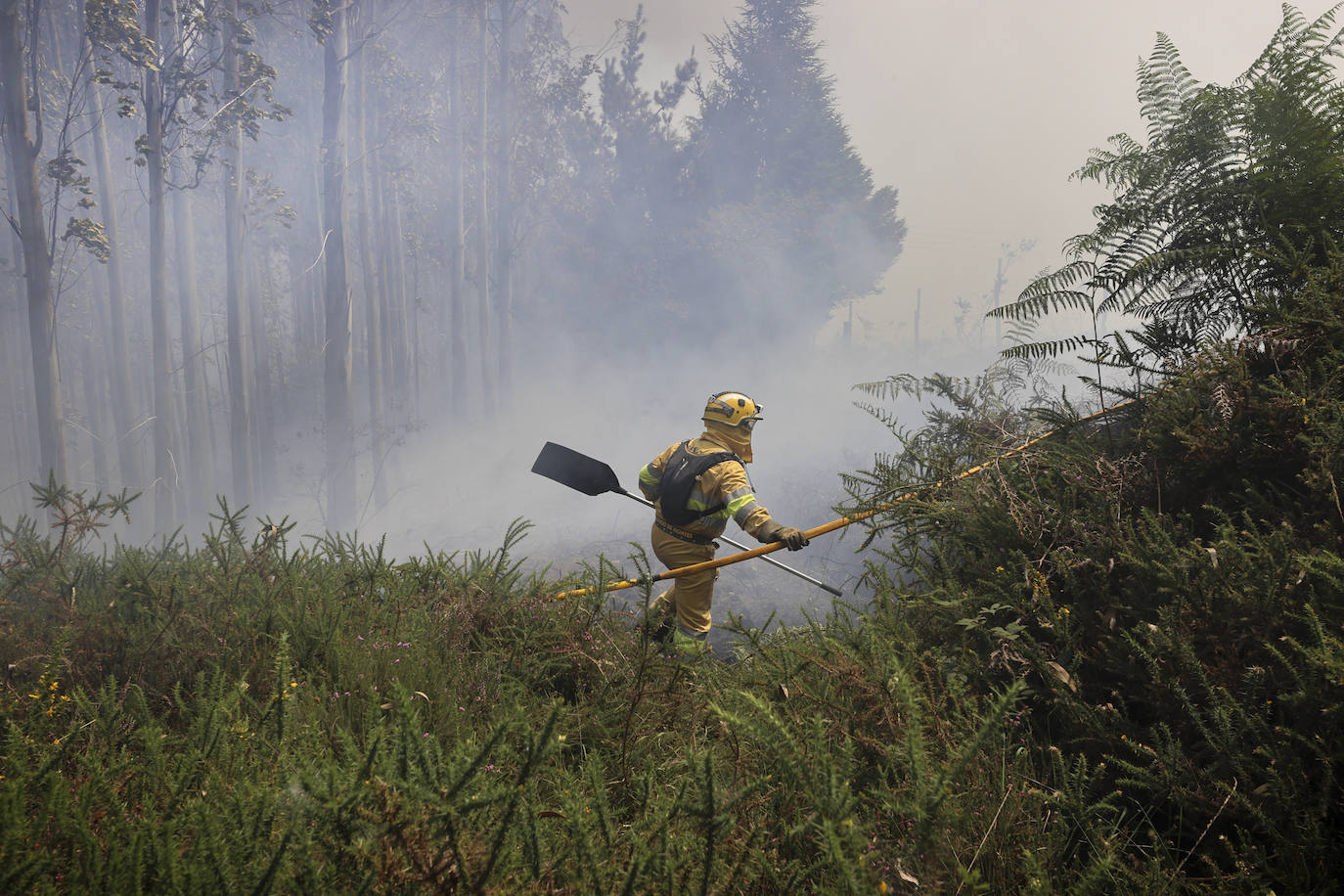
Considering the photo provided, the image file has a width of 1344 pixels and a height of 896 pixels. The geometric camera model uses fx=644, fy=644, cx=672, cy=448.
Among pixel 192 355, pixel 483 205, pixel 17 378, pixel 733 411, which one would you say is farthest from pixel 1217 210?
pixel 17 378

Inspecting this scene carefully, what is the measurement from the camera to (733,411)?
4.90 metres

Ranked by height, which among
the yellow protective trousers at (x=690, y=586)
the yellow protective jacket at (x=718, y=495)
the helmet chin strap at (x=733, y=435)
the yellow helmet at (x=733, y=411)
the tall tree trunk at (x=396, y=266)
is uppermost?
the tall tree trunk at (x=396, y=266)

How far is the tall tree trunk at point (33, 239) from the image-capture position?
9898mm

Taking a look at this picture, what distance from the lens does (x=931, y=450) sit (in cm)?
413

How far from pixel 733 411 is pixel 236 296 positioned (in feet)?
55.0

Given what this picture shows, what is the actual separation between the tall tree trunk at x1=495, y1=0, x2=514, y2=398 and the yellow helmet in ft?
74.1

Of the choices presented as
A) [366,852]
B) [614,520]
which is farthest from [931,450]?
[614,520]

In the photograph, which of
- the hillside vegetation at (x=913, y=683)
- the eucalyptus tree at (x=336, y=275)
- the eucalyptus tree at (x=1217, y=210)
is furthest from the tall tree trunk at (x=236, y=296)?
the eucalyptus tree at (x=1217, y=210)

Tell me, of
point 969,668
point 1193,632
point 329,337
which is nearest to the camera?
point 1193,632

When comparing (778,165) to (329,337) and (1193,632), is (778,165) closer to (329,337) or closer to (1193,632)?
(329,337)

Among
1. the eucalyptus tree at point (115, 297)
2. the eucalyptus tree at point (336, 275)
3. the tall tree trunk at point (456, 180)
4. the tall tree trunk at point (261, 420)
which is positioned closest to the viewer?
the eucalyptus tree at point (336, 275)

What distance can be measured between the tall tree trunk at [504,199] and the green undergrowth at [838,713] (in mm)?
22997

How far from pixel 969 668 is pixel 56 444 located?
45.9 ft

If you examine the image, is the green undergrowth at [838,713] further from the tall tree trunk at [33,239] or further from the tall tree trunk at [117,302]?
the tall tree trunk at [117,302]
